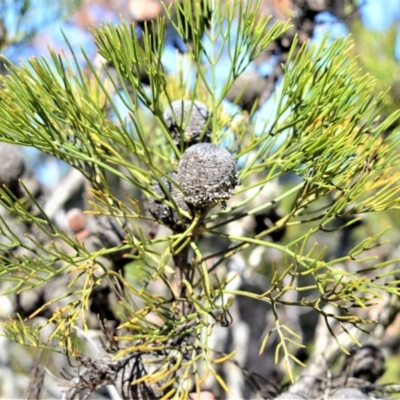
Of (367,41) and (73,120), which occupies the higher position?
(367,41)

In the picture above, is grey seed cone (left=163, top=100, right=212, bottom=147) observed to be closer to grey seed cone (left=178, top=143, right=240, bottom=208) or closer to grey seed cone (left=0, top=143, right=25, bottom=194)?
grey seed cone (left=178, top=143, right=240, bottom=208)

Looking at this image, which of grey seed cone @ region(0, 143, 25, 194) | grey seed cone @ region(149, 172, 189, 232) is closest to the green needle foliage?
grey seed cone @ region(149, 172, 189, 232)

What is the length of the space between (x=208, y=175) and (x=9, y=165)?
0.28 m

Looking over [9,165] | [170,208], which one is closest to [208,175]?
[170,208]

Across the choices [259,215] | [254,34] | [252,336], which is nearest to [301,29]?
[259,215]

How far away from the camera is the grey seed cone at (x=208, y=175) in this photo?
1.05 feet

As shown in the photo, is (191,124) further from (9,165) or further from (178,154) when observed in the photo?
(9,165)

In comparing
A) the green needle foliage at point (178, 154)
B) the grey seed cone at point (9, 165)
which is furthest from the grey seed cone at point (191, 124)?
the grey seed cone at point (9, 165)

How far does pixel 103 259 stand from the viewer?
54 cm

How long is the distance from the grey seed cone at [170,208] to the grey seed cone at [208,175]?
0.03m

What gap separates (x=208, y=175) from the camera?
0.32 metres

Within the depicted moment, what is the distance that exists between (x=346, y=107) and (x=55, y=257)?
0.21 metres

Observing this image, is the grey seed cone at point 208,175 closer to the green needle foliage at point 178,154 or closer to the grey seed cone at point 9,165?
the green needle foliage at point 178,154

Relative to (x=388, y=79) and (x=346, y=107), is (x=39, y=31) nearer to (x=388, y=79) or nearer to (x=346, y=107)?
(x=388, y=79)
